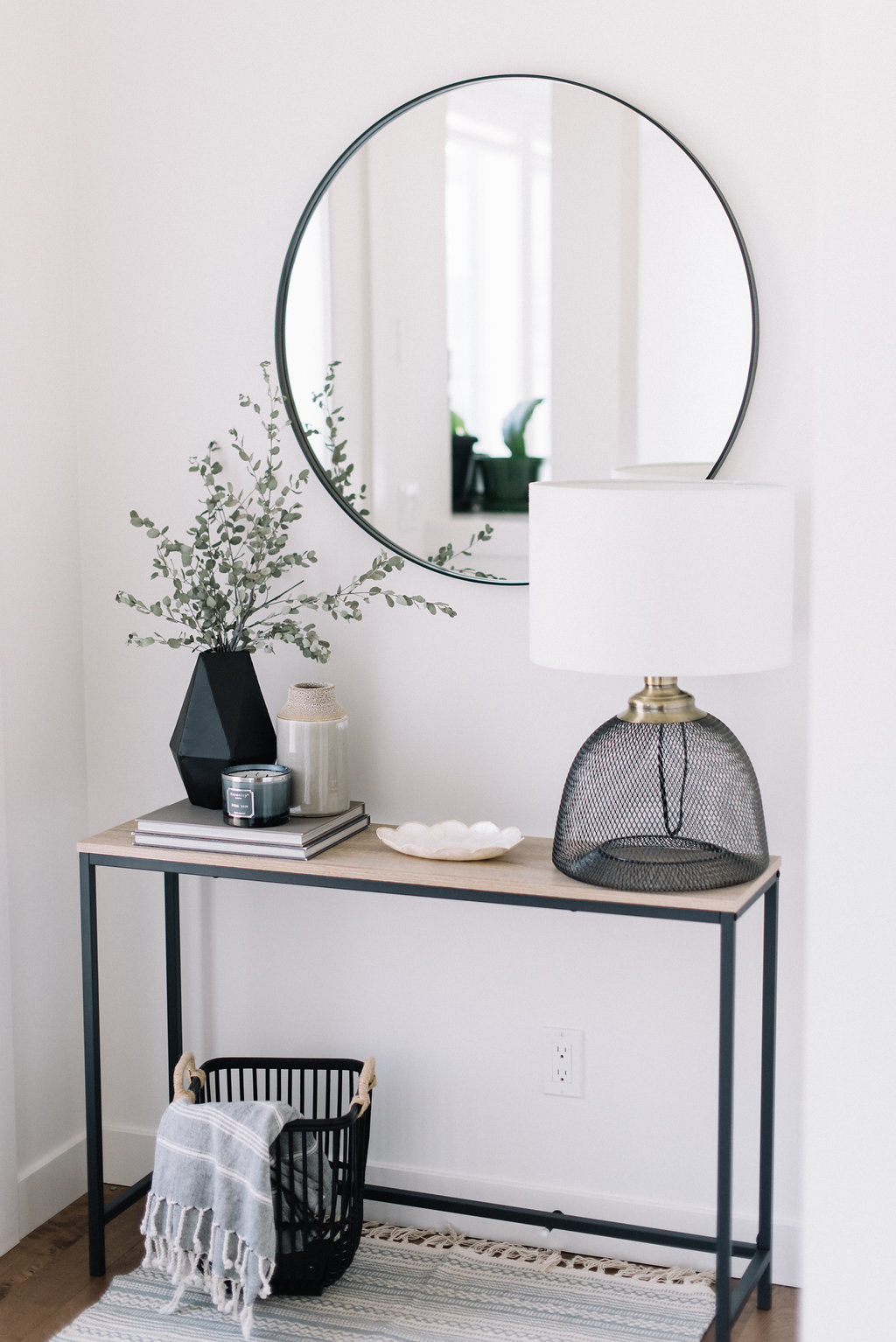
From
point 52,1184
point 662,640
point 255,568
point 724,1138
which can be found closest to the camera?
point 662,640

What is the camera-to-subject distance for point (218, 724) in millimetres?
1935

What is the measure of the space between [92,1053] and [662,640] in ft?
3.64

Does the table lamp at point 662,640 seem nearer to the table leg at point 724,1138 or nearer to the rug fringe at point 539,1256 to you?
the table leg at point 724,1138

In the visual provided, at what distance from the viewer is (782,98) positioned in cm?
175

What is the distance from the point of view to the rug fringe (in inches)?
77.8

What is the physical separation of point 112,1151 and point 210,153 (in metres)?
1.74

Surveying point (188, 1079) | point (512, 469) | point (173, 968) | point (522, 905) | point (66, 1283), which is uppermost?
point (512, 469)

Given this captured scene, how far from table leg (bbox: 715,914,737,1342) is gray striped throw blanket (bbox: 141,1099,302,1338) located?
0.61 m

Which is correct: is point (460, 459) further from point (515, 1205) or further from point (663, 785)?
point (515, 1205)

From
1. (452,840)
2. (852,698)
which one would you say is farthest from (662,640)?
(852,698)

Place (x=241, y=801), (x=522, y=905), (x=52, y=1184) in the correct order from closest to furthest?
(x=522, y=905) < (x=241, y=801) < (x=52, y=1184)

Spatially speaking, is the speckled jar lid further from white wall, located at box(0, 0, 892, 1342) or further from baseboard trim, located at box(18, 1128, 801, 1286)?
baseboard trim, located at box(18, 1128, 801, 1286)

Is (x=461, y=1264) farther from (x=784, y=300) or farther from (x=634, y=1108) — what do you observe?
(x=784, y=300)

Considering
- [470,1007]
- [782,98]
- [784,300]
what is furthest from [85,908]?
[782,98]
